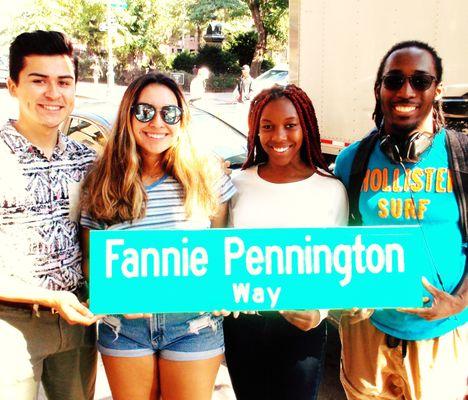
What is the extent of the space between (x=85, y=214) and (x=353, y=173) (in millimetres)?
1080

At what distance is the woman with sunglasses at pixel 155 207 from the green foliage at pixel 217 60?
32.9 meters

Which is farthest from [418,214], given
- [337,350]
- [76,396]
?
[337,350]

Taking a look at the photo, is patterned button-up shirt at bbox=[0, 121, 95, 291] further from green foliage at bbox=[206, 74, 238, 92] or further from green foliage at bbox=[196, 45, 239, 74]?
green foliage at bbox=[196, 45, 239, 74]

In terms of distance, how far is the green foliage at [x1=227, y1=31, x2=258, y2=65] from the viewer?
115 feet

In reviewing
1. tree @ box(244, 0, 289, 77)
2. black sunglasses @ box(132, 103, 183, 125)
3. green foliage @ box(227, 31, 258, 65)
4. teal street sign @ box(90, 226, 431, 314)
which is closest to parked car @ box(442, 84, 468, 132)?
teal street sign @ box(90, 226, 431, 314)

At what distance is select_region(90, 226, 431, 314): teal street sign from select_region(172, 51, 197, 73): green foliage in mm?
34443

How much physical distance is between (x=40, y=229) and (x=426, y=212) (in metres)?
1.44

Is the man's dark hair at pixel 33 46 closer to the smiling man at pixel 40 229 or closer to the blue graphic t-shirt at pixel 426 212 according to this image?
the smiling man at pixel 40 229

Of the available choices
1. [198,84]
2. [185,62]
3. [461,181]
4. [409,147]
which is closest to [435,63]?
[409,147]

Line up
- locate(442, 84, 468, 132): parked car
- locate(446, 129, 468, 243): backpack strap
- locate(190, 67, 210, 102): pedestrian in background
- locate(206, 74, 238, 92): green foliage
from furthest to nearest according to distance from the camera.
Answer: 1. locate(206, 74, 238, 92): green foliage
2. locate(190, 67, 210, 102): pedestrian in background
3. locate(442, 84, 468, 132): parked car
4. locate(446, 129, 468, 243): backpack strap

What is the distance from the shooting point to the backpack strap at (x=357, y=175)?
2172 millimetres

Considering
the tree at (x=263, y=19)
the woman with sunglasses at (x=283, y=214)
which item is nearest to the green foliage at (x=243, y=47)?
the tree at (x=263, y=19)

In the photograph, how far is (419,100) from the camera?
83.1 inches

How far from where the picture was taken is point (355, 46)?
17.3 ft
